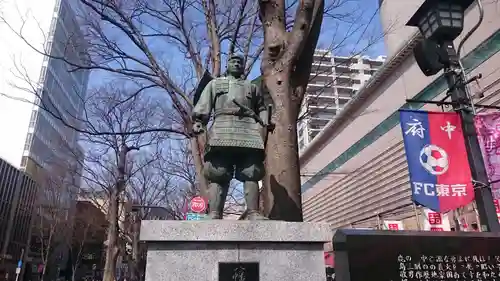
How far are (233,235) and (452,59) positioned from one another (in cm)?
435

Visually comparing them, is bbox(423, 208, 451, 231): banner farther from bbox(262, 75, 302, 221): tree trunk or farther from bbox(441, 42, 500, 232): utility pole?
bbox(262, 75, 302, 221): tree trunk

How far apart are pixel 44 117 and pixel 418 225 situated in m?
42.4

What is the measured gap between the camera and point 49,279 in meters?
42.8

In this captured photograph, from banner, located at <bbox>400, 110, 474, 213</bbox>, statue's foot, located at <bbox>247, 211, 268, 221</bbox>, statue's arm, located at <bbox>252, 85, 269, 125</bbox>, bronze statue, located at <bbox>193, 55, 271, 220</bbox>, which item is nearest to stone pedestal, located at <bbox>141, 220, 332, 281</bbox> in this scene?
statue's foot, located at <bbox>247, 211, 268, 221</bbox>

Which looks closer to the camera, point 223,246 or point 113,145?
point 223,246

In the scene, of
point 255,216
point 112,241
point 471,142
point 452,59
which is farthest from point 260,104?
point 112,241

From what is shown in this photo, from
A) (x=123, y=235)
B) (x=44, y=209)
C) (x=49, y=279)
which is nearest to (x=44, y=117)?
(x=44, y=209)

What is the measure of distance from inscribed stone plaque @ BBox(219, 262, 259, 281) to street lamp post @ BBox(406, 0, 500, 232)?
3195mm

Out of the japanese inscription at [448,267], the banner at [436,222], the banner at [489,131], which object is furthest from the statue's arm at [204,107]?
the banner at [436,222]

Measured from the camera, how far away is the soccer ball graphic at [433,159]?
217 inches

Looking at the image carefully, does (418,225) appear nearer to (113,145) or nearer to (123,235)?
(113,145)

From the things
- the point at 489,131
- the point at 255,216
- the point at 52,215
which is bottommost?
the point at 255,216

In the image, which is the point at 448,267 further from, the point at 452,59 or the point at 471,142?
the point at 452,59

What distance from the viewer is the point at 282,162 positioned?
5812 mm
